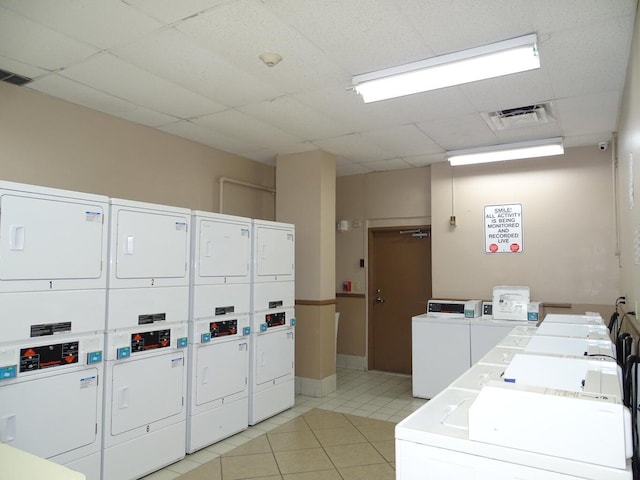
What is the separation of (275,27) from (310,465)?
3057 millimetres

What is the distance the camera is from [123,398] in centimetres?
303

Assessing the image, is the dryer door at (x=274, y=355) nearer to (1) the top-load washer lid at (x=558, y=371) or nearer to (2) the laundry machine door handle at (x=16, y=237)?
(2) the laundry machine door handle at (x=16, y=237)

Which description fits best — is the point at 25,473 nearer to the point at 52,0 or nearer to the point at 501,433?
the point at 501,433

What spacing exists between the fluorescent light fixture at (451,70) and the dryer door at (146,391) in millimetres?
2526

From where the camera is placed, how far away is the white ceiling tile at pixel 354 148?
4.83 metres

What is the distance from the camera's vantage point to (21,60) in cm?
299

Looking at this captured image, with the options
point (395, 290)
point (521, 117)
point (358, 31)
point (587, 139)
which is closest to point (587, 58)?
point (521, 117)

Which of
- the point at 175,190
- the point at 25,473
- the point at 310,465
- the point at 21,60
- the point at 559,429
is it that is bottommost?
the point at 310,465

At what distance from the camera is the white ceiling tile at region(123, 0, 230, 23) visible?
2.35 m

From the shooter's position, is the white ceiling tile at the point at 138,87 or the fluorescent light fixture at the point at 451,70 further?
the white ceiling tile at the point at 138,87

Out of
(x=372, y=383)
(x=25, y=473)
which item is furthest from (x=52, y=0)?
(x=372, y=383)

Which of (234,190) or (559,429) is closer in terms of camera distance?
(559,429)

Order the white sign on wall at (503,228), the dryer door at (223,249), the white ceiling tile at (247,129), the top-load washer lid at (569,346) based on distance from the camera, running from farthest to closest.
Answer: the white sign on wall at (503,228) < the white ceiling tile at (247,129) < the dryer door at (223,249) < the top-load washer lid at (569,346)

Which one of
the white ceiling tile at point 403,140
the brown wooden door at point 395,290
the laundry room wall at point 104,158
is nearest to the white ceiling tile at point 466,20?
the white ceiling tile at point 403,140
